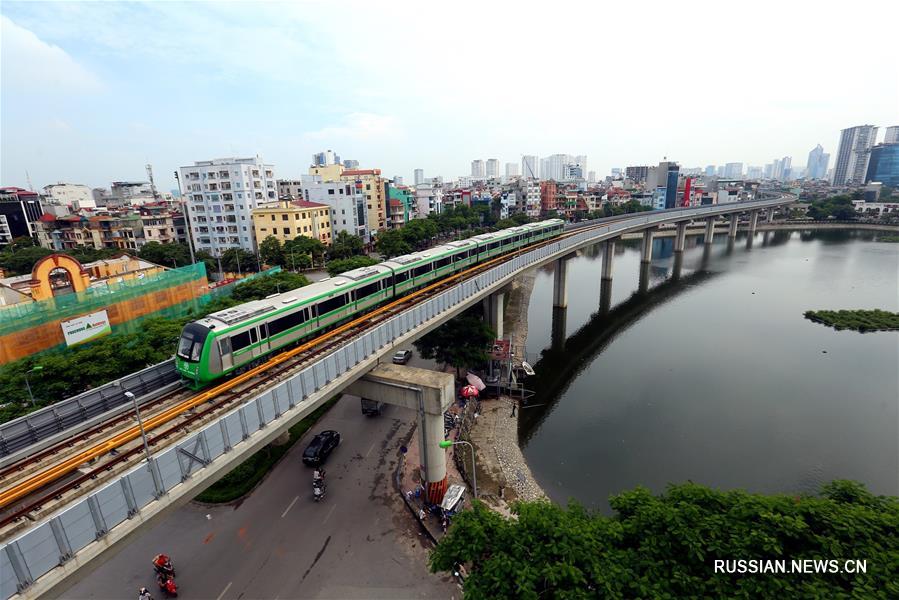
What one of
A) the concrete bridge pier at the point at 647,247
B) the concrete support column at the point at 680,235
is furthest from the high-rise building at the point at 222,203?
the concrete support column at the point at 680,235

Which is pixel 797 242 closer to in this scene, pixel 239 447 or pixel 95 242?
pixel 239 447

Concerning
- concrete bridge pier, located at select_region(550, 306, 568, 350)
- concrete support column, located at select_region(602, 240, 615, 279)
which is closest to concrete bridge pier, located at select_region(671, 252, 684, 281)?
concrete support column, located at select_region(602, 240, 615, 279)

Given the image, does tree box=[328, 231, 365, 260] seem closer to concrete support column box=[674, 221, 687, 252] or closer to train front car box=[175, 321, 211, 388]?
train front car box=[175, 321, 211, 388]

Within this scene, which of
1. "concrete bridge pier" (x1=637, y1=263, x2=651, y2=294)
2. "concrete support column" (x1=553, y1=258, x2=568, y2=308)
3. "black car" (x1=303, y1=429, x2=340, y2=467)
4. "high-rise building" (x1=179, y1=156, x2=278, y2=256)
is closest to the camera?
"black car" (x1=303, y1=429, x2=340, y2=467)

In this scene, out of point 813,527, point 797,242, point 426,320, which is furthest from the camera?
point 797,242

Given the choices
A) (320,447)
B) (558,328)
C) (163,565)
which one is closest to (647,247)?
(558,328)

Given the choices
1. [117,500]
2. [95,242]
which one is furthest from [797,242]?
[95,242]
